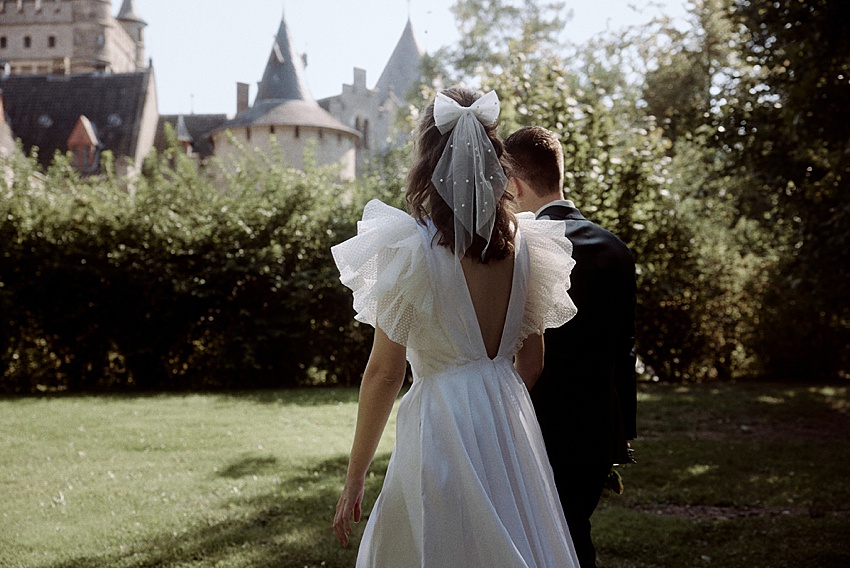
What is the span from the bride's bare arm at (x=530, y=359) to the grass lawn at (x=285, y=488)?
251 centimetres

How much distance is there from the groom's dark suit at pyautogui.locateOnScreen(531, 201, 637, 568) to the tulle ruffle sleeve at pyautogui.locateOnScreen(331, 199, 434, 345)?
37.6 inches

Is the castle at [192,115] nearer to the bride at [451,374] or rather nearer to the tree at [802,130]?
the tree at [802,130]

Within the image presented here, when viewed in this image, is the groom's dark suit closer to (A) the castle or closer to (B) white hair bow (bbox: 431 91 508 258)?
(B) white hair bow (bbox: 431 91 508 258)

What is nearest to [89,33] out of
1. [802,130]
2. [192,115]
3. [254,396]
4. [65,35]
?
[65,35]

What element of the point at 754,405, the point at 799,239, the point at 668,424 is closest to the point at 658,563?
the point at 668,424

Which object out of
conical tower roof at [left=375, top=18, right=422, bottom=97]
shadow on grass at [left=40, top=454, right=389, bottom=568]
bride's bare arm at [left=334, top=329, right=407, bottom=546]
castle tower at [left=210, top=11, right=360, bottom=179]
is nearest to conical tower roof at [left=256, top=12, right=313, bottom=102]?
castle tower at [left=210, top=11, right=360, bottom=179]

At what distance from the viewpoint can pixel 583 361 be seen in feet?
11.8

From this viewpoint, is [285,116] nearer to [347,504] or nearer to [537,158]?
[537,158]

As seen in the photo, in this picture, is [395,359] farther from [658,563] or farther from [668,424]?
[668,424]

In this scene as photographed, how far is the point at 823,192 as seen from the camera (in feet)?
32.4

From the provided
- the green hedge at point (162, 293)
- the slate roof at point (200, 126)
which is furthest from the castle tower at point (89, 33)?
the green hedge at point (162, 293)

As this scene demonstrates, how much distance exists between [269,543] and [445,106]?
3.70m

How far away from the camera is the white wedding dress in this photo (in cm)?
273

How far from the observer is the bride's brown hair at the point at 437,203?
2.87 m
